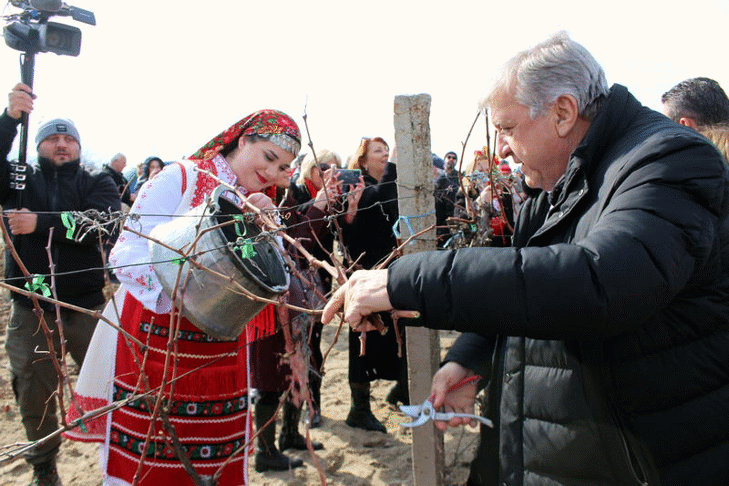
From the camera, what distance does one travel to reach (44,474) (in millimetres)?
3172

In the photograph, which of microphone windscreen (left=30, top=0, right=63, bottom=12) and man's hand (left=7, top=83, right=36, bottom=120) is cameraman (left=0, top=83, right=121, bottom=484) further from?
microphone windscreen (left=30, top=0, right=63, bottom=12)

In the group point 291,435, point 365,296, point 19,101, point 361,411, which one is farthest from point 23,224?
point 365,296

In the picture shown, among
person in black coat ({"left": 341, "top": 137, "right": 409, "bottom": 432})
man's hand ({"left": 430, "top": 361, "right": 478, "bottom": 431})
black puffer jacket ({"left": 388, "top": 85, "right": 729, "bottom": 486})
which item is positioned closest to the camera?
black puffer jacket ({"left": 388, "top": 85, "right": 729, "bottom": 486})

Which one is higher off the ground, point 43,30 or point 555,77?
point 43,30

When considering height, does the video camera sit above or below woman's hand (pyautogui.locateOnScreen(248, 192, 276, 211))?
above

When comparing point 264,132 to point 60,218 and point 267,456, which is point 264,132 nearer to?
point 60,218

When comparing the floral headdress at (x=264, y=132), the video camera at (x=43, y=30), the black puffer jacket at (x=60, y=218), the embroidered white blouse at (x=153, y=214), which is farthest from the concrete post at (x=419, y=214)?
the video camera at (x=43, y=30)

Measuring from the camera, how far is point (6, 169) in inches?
125

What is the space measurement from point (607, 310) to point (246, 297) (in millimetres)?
1161

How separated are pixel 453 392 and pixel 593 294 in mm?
791

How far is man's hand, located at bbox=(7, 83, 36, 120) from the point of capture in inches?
120

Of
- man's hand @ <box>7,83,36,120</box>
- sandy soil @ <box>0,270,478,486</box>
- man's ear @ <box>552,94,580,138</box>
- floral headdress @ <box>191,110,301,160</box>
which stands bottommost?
sandy soil @ <box>0,270,478,486</box>

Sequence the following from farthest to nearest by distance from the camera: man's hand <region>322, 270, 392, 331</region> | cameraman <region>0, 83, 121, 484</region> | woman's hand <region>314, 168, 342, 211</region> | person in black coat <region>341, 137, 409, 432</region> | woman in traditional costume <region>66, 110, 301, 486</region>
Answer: person in black coat <region>341, 137, 409, 432</region>, cameraman <region>0, 83, 121, 484</region>, woman's hand <region>314, 168, 342, 211</region>, woman in traditional costume <region>66, 110, 301, 486</region>, man's hand <region>322, 270, 392, 331</region>

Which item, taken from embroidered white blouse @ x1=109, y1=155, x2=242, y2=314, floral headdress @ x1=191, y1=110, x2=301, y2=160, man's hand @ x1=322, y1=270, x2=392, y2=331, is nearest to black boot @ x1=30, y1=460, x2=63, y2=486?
embroidered white blouse @ x1=109, y1=155, x2=242, y2=314
